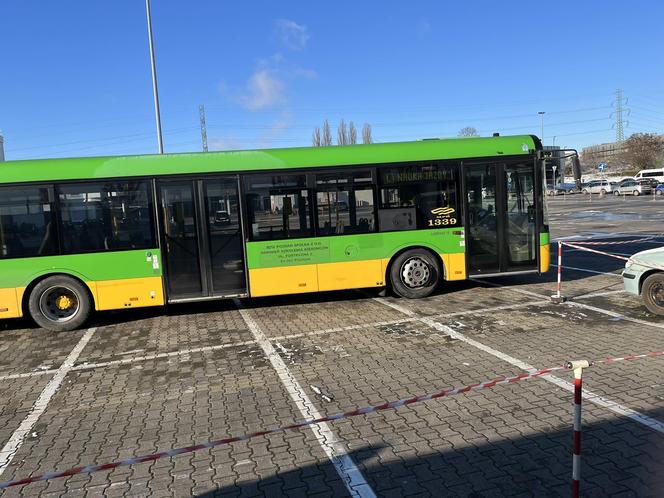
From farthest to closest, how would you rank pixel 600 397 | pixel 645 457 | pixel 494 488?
pixel 600 397, pixel 645 457, pixel 494 488

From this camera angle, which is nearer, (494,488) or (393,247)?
(494,488)

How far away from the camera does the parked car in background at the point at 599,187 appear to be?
5613cm

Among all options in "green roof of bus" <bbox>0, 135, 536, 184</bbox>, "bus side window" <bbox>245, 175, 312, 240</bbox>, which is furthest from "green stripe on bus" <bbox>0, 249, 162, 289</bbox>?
"bus side window" <bbox>245, 175, 312, 240</bbox>

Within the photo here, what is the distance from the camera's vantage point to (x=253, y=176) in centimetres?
908

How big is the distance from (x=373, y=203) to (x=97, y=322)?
553 centimetres

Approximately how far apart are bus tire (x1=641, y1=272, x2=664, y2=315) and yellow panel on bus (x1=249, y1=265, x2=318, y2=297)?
539 cm

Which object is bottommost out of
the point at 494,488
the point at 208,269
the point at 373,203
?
the point at 494,488

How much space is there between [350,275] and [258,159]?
2740 mm

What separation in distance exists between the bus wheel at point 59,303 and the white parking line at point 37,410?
0.99 m

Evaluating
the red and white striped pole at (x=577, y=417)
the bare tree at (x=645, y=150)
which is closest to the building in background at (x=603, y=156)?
the bare tree at (x=645, y=150)

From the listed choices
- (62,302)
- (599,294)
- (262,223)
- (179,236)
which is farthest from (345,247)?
(62,302)

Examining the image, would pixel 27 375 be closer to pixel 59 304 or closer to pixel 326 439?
pixel 59 304

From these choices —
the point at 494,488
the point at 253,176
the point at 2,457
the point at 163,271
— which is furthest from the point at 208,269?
the point at 494,488

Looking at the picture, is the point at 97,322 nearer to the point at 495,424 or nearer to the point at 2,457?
the point at 2,457
